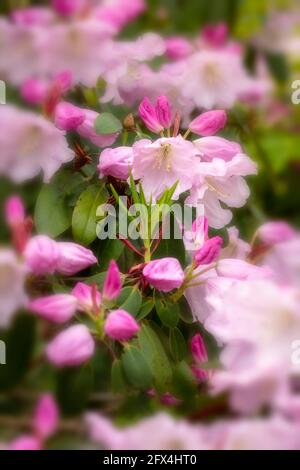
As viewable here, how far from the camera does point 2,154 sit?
0.58 m

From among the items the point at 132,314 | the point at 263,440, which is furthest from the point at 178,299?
the point at 263,440

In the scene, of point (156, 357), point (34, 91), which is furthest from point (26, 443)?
point (34, 91)

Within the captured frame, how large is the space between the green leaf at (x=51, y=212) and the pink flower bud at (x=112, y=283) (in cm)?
8

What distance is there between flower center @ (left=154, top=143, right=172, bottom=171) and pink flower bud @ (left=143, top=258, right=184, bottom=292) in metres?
0.09

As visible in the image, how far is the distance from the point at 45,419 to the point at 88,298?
0.27ft

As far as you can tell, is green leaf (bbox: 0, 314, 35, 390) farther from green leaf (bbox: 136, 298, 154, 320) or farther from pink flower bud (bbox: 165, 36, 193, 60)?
pink flower bud (bbox: 165, 36, 193, 60)

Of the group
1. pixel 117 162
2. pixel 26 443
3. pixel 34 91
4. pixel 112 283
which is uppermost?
pixel 34 91

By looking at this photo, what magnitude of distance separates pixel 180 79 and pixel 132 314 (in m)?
0.28

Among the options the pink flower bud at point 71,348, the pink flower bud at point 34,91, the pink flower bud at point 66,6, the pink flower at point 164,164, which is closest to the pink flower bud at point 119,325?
the pink flower bud at point 71,348

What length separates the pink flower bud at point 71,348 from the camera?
447 millimetres

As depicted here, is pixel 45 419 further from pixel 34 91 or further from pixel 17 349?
pixel 34 91

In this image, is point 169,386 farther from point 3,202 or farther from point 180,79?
point 180,79

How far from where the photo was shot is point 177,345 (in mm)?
543

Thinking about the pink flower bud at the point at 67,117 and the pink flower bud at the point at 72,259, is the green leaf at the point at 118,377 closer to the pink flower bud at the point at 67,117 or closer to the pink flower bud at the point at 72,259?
the pink flower bud at the point at 72,259
